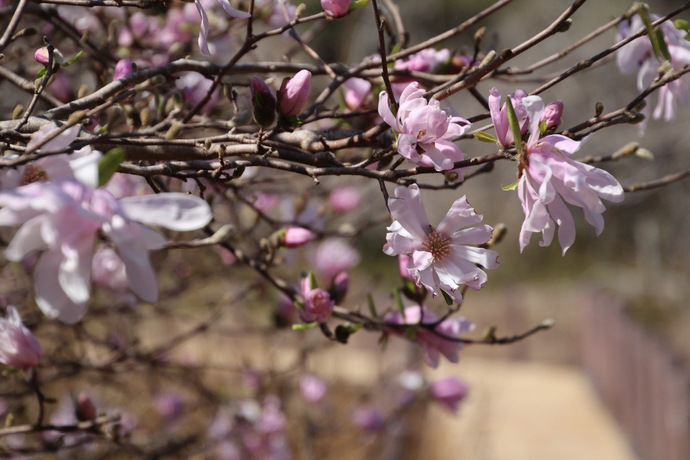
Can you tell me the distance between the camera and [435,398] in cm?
162

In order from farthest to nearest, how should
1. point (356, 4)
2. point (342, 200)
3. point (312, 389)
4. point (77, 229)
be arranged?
1. point (312, 389)
2. point (342, 200)
3. point (356, 4)
4. point (77, 229)

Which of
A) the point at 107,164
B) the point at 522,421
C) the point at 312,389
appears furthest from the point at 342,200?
the point at 522,421

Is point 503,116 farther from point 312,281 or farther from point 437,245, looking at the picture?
point 312,281

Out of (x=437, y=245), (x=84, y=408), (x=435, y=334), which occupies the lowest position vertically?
(x=84, y=408)

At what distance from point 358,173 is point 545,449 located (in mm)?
3227

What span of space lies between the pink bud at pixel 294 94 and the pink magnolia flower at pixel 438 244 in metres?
0.17

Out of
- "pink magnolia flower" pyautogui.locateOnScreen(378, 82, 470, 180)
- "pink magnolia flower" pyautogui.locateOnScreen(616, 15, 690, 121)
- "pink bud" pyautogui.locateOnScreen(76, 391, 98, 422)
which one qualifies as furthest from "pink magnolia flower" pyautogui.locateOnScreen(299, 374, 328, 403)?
"pink magnolia flower" pyautogui.locateOnScreen(378, 82, 470, 180)

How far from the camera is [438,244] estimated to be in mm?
646

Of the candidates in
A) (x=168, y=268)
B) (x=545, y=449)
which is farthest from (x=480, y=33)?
(x=545, y=449)

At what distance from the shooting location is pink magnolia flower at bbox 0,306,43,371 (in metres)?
→ 0.77

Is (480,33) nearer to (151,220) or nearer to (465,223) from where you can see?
(465,223)

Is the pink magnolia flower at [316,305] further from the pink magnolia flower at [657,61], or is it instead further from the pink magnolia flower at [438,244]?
the pink magnolia flower at [657,61]

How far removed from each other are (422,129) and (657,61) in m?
0.42

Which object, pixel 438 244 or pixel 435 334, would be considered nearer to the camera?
pixel 438 244
